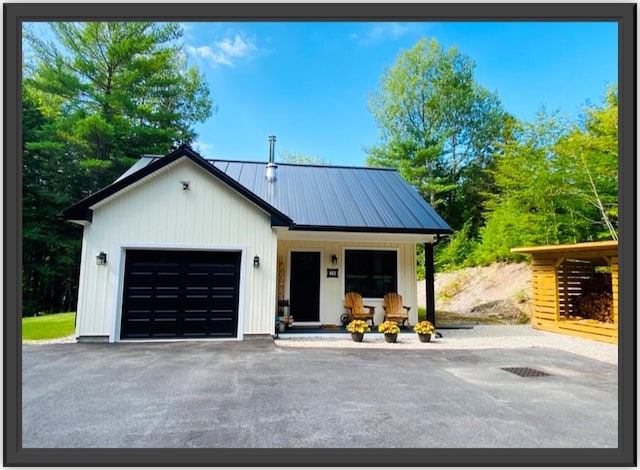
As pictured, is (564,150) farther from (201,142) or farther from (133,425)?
(201,142)

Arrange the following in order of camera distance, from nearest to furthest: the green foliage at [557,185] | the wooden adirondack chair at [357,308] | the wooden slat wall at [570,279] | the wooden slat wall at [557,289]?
the wooden adirondack chair at [357,308] → the wooden slat wall at [557,289] → the wooden slat wall at [570,279] → the green foliage at [557,185]

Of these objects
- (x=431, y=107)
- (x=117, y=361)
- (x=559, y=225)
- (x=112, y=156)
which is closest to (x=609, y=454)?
(x=117, y=361)

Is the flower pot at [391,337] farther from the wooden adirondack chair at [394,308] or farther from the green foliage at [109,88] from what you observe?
the green foliage at [109,88]

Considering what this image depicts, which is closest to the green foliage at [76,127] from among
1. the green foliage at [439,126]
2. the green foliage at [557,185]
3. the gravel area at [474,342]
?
the green foliage at [439,126]

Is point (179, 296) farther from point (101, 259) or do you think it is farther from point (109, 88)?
point (109, 88)

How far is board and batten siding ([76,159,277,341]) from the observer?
6.95 meters

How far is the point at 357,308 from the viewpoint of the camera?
28.9 feet

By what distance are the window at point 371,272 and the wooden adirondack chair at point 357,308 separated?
267 mm

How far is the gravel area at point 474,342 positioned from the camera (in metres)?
6.96

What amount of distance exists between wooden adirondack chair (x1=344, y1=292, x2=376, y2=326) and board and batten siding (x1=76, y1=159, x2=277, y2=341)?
2186mm

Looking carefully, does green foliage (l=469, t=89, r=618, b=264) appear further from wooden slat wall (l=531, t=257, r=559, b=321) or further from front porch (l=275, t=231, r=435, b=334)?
front porch (l=275, t=231, r=435, b=334)

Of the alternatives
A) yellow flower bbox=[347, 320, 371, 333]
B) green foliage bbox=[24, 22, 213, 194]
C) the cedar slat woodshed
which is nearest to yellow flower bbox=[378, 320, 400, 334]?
yellow flower bbox=[347, 320, 371, 333]

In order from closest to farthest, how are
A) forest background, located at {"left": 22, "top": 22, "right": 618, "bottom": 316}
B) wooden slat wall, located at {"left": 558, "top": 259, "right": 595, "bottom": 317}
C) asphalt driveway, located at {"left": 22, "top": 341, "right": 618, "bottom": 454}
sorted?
asphalt driveway, located at {"left": 22, "top": 341, "right": 618, "bottom": 454}, wooden slat wall, located at {"left": 558, "top": 259, "right": 595, "bottom": 317}, forest background, located at {"left": 22, "top": 22, "right": 618, "bottom": 316}

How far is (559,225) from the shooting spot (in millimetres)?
13227
